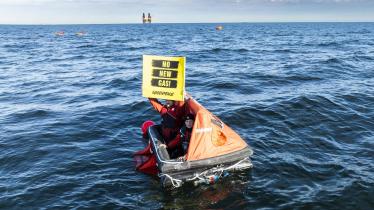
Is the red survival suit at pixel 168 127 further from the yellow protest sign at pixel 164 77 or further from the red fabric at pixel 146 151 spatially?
the yellow protest sign at pixel 164 77

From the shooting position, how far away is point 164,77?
11.0 meters

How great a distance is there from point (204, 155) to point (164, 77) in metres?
2.70

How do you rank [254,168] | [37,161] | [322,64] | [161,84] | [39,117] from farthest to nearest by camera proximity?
1. [322,64]
2. [39,117]
3. [37,161]
4. [254,168]
5. [161,84]

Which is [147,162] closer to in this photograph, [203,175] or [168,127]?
[168,127]

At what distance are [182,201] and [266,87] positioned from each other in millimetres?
14832

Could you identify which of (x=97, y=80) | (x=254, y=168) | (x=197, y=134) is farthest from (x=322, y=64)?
(x=197, y=134)

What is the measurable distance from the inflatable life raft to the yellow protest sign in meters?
0.67

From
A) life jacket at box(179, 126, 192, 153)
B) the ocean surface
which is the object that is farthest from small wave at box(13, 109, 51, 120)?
life jacket at box(179, 126, 192, 153)

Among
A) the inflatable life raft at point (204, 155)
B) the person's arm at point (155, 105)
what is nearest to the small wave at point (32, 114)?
the person's arm at point (155, 105)

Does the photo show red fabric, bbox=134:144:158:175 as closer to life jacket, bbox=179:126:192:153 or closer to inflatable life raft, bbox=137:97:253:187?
inflatable life raft, bbox=137:97:253:187

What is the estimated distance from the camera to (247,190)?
1048 centimetres

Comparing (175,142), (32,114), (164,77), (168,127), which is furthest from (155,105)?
(32,114)

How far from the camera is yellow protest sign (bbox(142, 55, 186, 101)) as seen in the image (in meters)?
10.8

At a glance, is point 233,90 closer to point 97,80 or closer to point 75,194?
point 97,80
